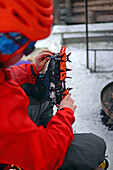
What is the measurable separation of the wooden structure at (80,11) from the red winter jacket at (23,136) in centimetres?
557

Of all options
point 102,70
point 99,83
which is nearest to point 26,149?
point 99,83

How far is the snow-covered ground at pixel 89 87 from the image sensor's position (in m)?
2.45

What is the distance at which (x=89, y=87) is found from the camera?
3273 mm

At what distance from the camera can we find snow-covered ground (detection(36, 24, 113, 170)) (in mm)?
2451

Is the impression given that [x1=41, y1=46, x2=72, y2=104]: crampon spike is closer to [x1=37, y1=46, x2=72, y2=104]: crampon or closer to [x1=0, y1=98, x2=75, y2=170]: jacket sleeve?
[x1=37, y1=46, x2=72, y2=104]: crampon

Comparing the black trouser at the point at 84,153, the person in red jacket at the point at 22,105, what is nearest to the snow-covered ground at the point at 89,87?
the black trouser at the point at 84,153

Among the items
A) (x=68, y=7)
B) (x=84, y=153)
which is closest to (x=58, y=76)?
(x=84, y=153)

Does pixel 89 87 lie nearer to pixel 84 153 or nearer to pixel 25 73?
pixel 25 73

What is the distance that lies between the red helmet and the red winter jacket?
0.25 metres

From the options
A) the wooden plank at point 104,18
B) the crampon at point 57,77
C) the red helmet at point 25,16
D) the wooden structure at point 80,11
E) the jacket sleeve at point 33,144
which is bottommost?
the jacket sleeve at point 33,144

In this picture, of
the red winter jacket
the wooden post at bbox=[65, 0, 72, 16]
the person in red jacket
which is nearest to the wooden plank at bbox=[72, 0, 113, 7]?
the wooden post at bbox=[65, 0, 72, 16]

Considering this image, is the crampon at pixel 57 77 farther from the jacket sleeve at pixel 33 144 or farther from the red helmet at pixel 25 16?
the red helmet at pixel 25 16

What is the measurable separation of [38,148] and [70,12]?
20.3 ft

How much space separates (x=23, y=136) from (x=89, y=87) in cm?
246
